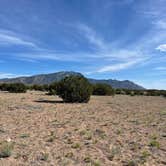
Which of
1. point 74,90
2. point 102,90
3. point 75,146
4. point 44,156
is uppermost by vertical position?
point 102,90

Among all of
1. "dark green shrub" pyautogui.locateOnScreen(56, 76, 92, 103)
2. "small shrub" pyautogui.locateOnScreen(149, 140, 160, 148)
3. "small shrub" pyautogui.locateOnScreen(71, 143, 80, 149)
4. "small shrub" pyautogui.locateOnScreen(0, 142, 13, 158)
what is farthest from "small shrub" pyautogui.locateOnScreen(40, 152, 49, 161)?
"dark green shrub" pyautogui.locateOnScreen(56, 76, 92, 103)

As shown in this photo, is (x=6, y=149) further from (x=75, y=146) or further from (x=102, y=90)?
(x=102, y=90)

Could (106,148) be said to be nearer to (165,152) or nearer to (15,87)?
(165,152)

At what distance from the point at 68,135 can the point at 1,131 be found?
2.79 meters

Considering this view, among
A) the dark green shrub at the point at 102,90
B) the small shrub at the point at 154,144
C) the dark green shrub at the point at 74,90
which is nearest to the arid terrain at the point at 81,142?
the small shrub at the point at 154,144

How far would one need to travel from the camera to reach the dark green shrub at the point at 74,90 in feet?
105

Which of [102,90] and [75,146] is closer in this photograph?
[75,146]

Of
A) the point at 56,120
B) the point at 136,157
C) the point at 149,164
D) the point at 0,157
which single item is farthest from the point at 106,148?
the point at 56,120

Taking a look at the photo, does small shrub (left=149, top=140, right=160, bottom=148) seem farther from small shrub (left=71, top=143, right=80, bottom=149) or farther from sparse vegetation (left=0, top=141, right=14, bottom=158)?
sparse vegetation (left=0, top=141, right=14, bottom=158)

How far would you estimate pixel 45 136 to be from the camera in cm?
1334

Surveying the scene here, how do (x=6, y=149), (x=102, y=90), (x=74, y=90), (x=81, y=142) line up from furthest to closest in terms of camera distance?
(x=102, y=90) → (x=74, y=90) → (x=81, y=142) → (x=6, y=149)

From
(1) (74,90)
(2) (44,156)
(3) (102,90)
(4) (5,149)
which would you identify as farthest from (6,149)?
(3) (102,90)

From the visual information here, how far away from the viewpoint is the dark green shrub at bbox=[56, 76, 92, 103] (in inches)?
1266

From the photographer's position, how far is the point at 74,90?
32.0 metres
